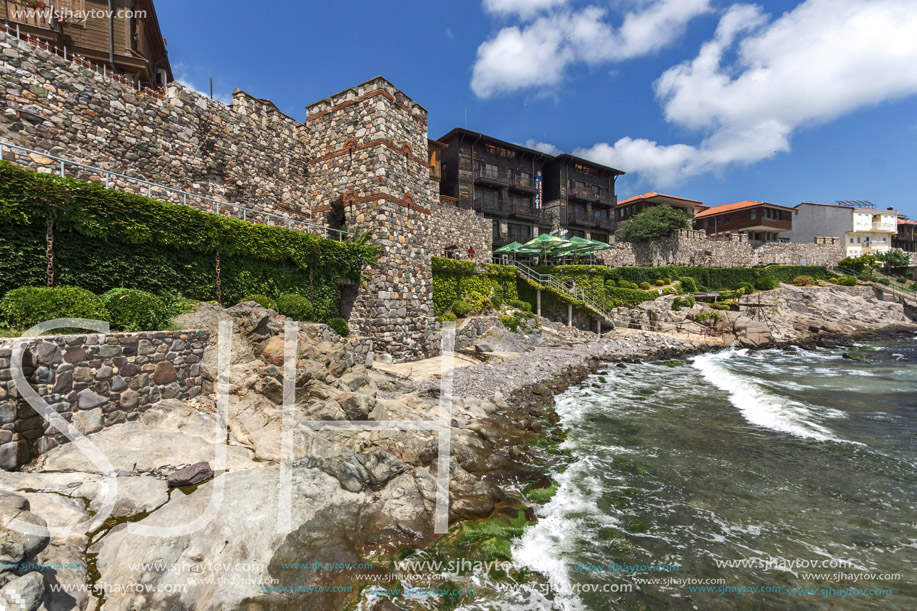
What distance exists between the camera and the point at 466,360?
63.2 ft

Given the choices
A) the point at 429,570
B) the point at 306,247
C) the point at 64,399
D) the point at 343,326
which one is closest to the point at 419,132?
the point at 306,247

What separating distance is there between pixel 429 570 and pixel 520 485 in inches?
127

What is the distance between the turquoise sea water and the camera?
538cm

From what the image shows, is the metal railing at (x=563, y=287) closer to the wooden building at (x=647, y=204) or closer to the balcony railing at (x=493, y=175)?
the balcony railing at (x=493, y=175)

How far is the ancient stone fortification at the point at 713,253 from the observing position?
43.5 m

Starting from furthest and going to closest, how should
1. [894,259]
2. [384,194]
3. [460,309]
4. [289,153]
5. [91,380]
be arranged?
[894,259]
[460,309]
[289,153]
[384,194]
[91,380]

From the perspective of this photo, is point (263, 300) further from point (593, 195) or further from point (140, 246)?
point (593, 195)

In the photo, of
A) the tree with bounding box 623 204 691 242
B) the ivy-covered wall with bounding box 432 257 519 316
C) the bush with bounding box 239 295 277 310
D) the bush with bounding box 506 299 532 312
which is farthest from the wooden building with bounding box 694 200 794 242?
the bush with bounding box 239 295 277 310

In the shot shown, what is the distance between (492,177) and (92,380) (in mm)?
40141

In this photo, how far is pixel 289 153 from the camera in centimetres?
1903

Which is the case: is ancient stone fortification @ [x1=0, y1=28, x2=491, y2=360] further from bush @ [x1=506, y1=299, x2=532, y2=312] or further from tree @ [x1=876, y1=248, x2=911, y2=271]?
tree @ [x1=876, y1=248, x2=911, y2=271]

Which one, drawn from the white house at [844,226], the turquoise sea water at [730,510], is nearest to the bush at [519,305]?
the turquoise sea water at [730,510]

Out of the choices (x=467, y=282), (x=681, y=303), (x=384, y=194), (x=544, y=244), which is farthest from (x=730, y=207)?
(x=384, y=194)

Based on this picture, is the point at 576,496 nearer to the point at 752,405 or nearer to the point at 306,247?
the point at 752,405
